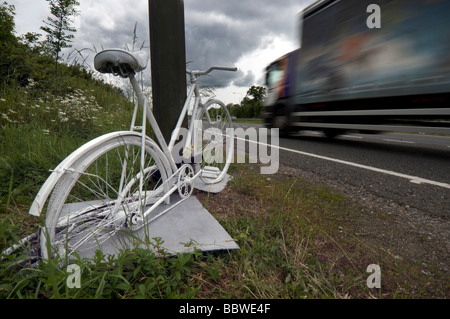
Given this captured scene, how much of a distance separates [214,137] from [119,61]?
1949mm

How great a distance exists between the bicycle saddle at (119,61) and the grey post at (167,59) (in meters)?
0.98

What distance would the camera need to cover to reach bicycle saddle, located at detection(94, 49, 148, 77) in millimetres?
1643

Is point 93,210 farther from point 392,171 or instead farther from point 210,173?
point 392,171

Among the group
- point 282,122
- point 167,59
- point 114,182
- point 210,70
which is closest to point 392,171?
point 210,70

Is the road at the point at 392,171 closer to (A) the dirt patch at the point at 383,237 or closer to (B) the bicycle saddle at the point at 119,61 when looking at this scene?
(A) the dirt patch at the point at 383,237

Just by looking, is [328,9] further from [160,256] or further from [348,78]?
[160,256]

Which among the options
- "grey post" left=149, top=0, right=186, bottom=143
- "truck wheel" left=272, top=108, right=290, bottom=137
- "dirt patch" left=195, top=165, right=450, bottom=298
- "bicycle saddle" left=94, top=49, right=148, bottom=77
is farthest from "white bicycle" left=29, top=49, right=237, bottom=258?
"truck wheel" left=272, top=108, right=290, bottom=137

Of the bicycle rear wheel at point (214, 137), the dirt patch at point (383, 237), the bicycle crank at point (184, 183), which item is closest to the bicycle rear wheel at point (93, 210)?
the bicycle crank at point (184, 183)

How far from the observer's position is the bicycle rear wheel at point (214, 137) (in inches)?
123

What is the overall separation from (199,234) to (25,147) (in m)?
2.50

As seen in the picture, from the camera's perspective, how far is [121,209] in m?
1.72

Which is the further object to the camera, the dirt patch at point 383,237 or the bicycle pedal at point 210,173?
the bicycle pedal at point 210,173

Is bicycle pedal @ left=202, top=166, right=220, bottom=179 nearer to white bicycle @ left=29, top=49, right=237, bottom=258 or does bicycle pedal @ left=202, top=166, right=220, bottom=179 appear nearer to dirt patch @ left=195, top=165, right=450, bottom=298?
white bicycle @ left=29, top=49, right=237, bottom=258

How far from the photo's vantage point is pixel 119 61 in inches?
64.6
